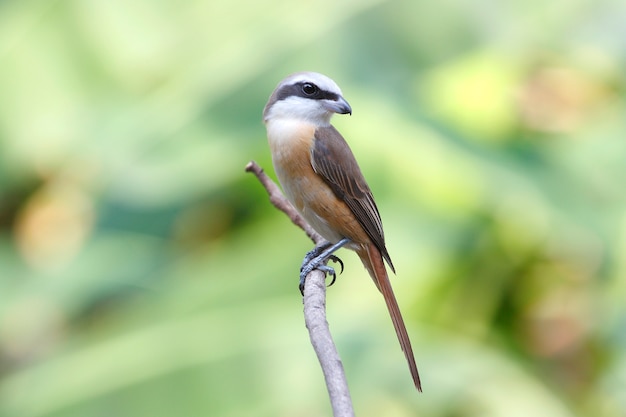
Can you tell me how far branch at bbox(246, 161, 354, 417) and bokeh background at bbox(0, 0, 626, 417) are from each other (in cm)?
119

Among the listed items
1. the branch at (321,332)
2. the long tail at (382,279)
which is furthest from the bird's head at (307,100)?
the long tail at (382,279)

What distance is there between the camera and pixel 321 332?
78.8 inches

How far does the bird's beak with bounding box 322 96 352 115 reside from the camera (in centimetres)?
292

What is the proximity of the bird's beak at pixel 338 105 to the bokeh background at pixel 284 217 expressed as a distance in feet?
4.38

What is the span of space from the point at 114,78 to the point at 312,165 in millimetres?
3028

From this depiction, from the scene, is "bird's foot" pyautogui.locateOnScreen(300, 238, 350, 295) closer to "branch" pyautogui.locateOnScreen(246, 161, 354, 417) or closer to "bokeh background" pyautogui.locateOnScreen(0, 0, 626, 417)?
"branch" pyautogui.locateOnScreen(246, 161, 354, 417)

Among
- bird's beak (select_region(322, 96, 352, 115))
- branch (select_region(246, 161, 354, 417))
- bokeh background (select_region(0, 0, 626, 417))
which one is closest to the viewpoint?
branch (select_region(246, 161, 354, 417))

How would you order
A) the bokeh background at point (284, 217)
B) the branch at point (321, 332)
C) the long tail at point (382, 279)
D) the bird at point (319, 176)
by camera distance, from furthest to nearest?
the bokeh background at point (284, 217)
the bird at point (319, 176)
the long tail at point (382, 279)
the branch at point (321, 332)

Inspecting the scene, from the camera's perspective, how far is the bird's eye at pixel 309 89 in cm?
299

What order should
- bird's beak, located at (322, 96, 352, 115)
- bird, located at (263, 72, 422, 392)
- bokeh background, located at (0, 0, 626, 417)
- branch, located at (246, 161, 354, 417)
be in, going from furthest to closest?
bokeh background, located at (0, 0, 626, 417) → bird, located at (263, 72, 422, 392) → bird's beak, located at (322, 96, 352, 115) → branch, located at (246, 161, 354, 417)

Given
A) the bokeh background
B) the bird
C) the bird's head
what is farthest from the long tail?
the bokeh background

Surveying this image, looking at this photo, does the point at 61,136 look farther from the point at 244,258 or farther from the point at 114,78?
the point at 244,258

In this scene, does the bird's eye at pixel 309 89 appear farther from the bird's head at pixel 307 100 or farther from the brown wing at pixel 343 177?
the brown wing at pixel 343 177

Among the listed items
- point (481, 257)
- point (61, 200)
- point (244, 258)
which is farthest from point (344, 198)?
point (61, 200)
